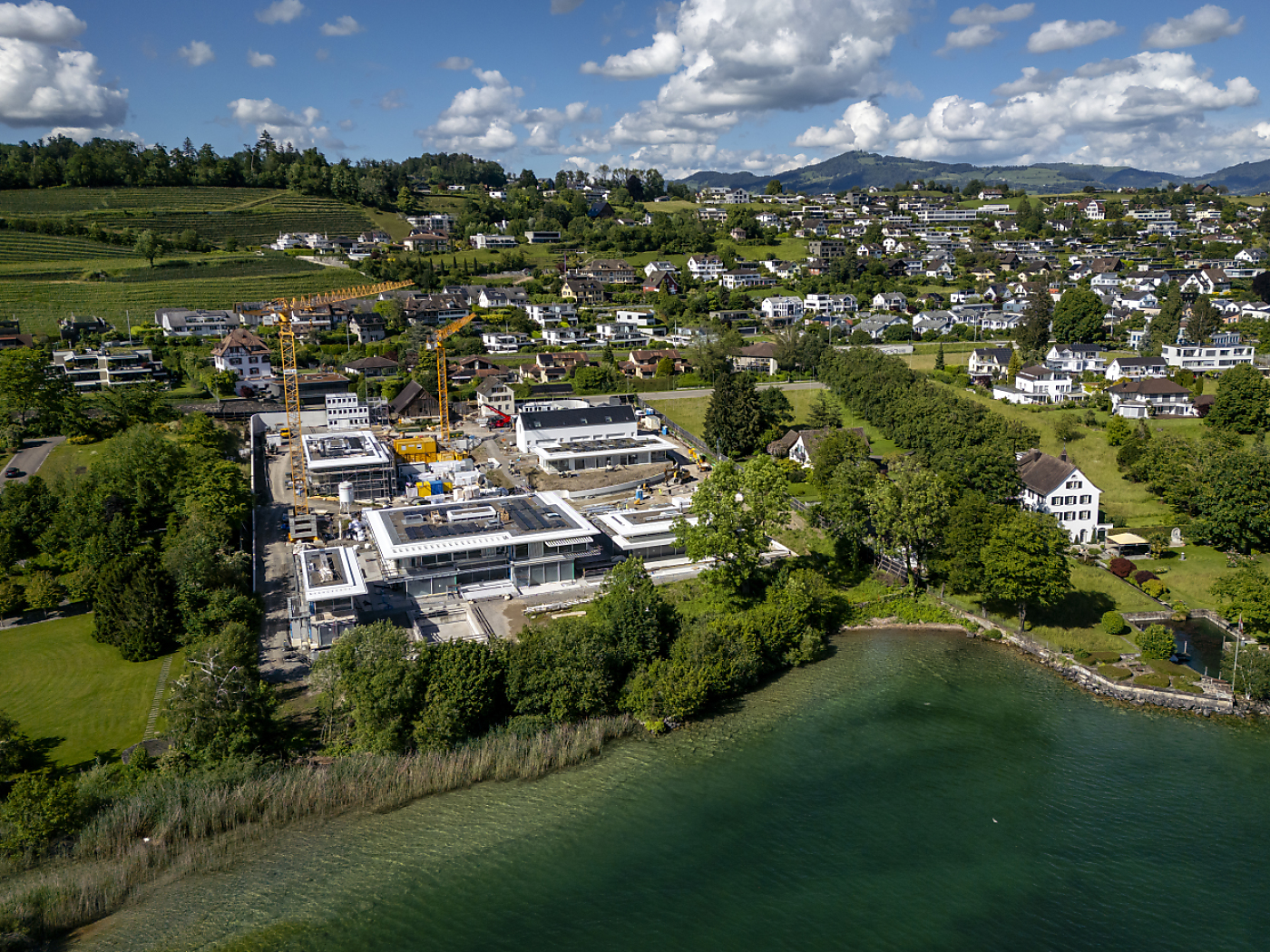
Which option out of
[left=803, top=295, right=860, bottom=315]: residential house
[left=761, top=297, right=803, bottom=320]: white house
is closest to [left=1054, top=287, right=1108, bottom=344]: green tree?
[left=803, top=295, right=860, bottom=315]: residential house

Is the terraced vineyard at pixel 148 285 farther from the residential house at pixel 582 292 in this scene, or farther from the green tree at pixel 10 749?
the green tree at pixel 10 749

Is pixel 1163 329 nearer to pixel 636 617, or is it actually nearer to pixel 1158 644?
pixel 1158 644

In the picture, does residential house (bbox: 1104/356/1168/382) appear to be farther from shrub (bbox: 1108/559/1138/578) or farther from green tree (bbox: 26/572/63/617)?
green tree (bbox: 26/572/63/617)

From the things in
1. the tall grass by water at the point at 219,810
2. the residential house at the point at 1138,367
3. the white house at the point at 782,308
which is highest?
the white house at the point at 782,308

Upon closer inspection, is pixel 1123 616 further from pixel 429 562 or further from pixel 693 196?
pixel 693 196

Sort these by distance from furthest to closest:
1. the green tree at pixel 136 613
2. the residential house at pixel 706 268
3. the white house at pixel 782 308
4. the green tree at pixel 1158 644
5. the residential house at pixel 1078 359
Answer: the residential house at pixel 706 268, the white house at pixel 782 308, the residential house at pixel 1078 359, the green tree at pixel 1158 644, the green tree at pixel 136 613

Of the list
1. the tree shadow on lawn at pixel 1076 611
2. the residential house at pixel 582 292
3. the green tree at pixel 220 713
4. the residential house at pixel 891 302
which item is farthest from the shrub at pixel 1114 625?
the residential house at pixel 582 292
